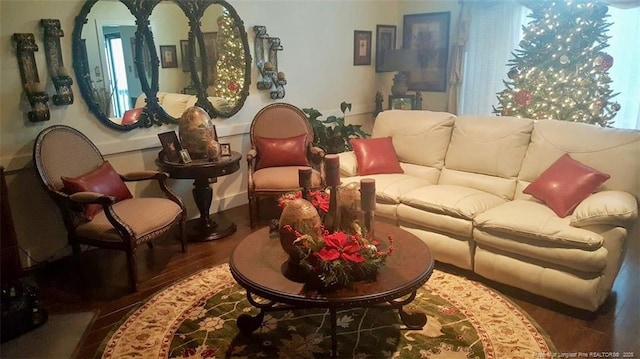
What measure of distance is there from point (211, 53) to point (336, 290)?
2957 mm

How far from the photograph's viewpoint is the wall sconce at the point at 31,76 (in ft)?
9.89

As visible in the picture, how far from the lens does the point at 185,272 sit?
317 cm

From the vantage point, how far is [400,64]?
17.2ft

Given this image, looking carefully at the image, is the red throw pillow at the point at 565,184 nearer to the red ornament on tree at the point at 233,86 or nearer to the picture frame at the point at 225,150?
the picture frame at the point at 225,150

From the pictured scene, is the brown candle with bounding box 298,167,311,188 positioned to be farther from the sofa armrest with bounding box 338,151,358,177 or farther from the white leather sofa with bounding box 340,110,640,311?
the sofa armrest with bounding box 338,151,358,177

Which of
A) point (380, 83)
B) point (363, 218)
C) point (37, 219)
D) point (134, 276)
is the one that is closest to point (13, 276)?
point (134, 276)

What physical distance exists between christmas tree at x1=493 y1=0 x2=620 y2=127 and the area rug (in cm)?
192

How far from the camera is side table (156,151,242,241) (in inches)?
137

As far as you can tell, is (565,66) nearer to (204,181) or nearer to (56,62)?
(204,181)

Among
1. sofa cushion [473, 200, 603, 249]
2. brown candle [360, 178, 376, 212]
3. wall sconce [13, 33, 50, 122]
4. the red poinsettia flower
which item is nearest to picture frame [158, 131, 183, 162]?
wall sconce [13, 33, 50, 122]

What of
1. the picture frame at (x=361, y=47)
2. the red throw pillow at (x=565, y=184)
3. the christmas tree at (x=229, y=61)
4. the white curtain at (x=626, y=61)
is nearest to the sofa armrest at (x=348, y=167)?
the christmas tree at (x=229, y=61)

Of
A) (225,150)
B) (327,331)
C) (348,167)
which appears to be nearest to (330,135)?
(348,167)

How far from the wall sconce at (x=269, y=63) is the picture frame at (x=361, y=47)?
121 cm

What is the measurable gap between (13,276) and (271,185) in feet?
6.21
